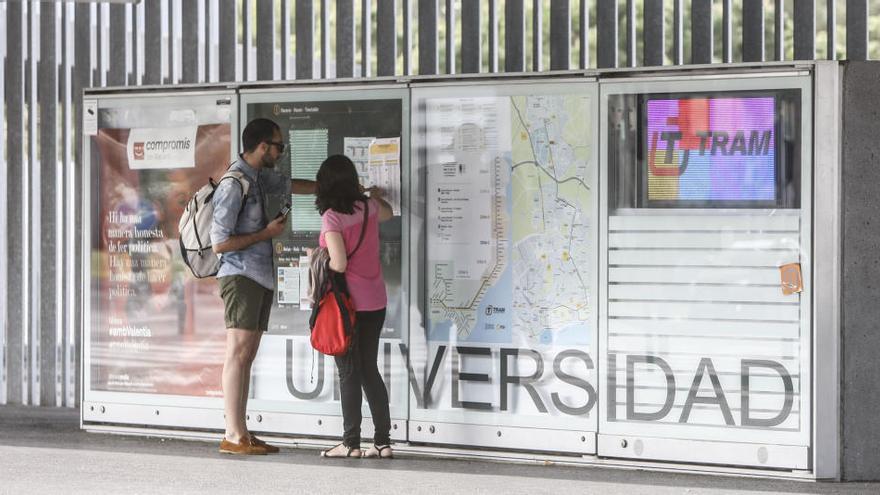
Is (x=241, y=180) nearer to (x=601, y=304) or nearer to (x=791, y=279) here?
(x=601, y=304)

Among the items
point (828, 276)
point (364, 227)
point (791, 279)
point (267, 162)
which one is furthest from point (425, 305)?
point (828, 276)

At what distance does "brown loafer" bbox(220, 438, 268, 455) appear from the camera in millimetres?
7938

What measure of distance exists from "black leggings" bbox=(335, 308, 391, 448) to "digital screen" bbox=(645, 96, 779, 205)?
5.90ft

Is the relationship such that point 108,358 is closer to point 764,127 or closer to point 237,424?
point 237,424

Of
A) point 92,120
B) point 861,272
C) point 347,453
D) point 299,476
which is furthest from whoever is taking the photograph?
point 92,120

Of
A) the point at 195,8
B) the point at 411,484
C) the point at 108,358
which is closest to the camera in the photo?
the point at 411,484

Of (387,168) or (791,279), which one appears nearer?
(791,279)

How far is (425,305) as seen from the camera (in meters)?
8.04

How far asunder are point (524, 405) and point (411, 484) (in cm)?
107

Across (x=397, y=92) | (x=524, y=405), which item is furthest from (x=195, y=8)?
(x=524, y=405)

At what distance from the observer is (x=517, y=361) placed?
7816 millimetres

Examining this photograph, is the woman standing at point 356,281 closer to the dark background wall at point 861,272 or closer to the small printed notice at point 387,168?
the small printed notice at point 387,168

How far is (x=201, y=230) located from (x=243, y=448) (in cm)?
134

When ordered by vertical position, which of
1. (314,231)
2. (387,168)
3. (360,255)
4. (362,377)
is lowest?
(362,377)
